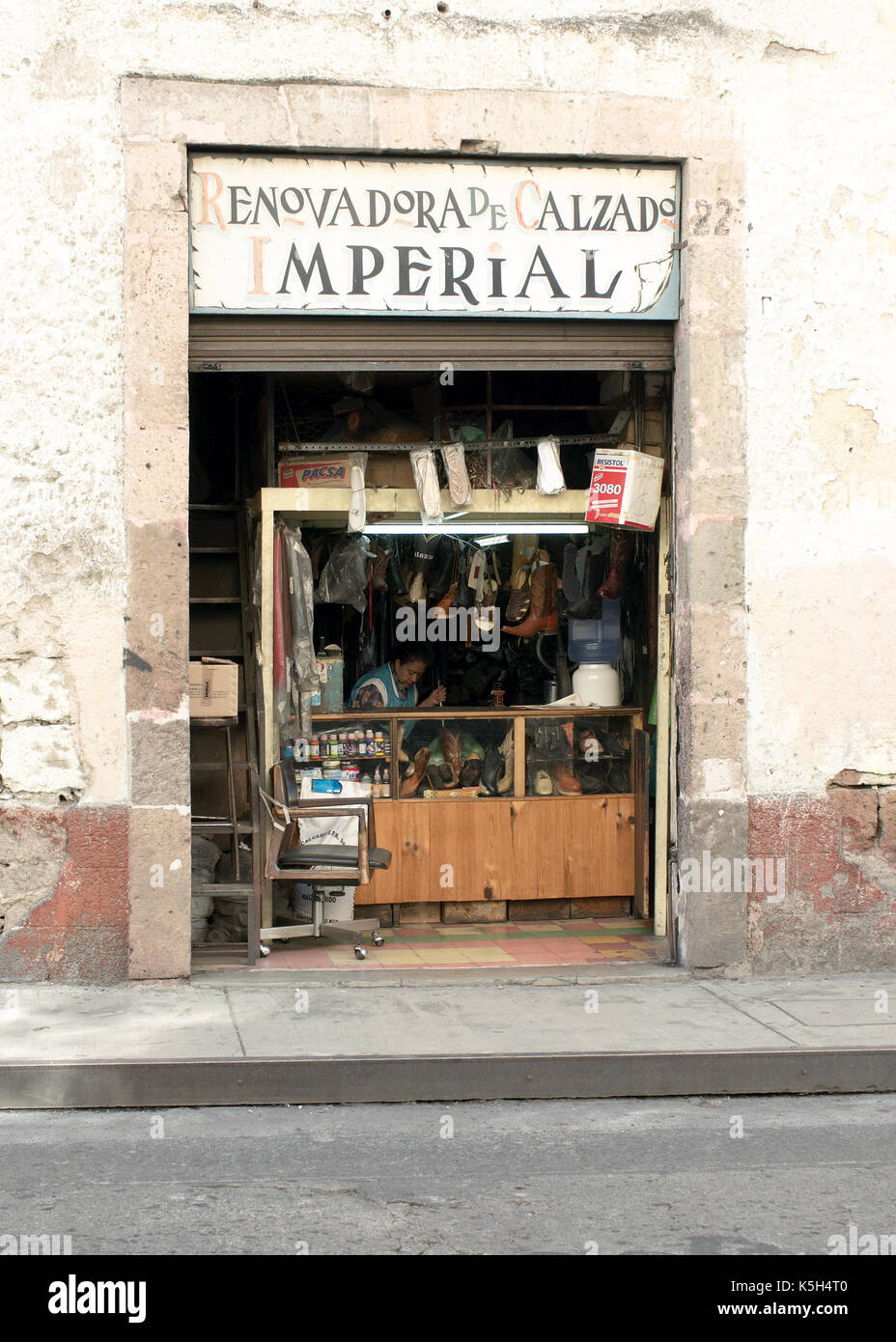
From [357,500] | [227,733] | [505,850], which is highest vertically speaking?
[357,500]

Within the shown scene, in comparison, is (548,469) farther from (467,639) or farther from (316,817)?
(316,817)

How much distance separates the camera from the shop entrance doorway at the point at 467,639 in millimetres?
9328

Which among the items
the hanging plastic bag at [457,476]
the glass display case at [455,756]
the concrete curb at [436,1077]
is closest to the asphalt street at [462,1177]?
the concrete curb at [436,1077]

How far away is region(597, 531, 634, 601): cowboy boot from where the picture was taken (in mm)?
9828

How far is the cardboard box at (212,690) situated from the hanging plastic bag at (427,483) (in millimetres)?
1748

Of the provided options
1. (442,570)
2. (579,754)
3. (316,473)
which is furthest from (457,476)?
(579,754)

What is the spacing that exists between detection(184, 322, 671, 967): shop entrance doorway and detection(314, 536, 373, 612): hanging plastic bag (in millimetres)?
23

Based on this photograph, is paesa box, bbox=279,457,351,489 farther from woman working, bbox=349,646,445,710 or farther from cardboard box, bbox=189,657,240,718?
cardboard box, bbox=189,657,240,718

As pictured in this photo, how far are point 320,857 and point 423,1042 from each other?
7.18 ft

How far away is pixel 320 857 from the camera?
28.4ft

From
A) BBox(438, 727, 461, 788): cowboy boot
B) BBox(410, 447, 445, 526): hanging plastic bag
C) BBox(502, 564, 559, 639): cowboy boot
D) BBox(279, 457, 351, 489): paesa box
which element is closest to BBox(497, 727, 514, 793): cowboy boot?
BBox(438, 727, 461, 788): cowboy boot

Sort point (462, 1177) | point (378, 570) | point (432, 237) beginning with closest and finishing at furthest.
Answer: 1. point (462, 1177)
2. point (432, 237)
3. point (378, 570)

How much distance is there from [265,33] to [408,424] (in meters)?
2.77
